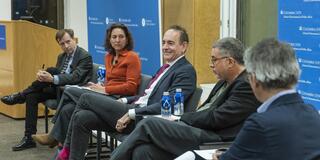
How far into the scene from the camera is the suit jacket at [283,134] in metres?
1.80

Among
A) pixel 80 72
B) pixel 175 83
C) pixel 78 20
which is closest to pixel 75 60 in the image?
pixel 80 72

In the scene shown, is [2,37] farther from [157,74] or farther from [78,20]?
[157,74]

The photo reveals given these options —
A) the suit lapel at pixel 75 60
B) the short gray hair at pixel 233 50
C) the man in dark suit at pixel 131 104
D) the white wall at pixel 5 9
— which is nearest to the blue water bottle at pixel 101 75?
the suit lapel at pixel 75 60

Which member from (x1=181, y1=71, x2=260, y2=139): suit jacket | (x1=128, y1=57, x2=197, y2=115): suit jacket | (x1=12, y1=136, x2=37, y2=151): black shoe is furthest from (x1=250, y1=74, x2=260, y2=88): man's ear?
(x1=12, y1=136, x2=37, y2=151): black shoe

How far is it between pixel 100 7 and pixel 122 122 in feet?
11.1

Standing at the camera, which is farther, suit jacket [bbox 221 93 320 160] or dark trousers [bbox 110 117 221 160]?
dark trousers [bbox 110 117 221 160]

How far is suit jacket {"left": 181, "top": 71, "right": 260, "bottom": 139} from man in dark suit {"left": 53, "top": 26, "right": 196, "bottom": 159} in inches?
20.9

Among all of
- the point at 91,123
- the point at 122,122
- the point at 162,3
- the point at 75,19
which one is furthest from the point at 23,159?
the point at 75,19

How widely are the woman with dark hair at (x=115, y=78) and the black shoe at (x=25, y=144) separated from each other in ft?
2.32

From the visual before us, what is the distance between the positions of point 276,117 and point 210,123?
3.98ft

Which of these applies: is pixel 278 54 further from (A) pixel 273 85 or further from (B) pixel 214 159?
(B) pixel 214 159

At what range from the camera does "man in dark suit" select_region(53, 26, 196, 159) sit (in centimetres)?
363

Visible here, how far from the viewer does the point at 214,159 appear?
2.28 m

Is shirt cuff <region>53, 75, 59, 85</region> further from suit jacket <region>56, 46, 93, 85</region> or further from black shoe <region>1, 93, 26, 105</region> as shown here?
black shoe <region>1, 93, 26, 105</region>
